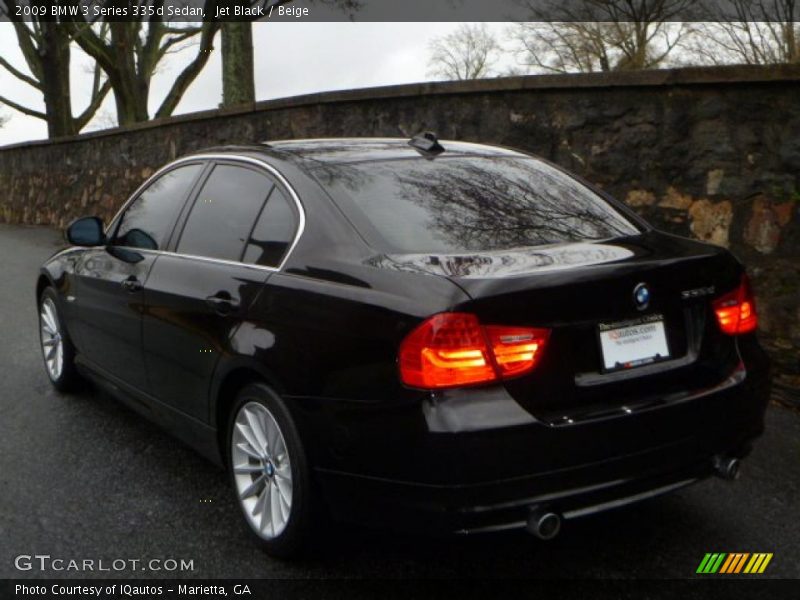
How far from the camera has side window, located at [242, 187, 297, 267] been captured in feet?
12.3

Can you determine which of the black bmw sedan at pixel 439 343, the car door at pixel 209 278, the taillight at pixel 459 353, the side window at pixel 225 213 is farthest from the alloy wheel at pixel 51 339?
the taillight at pixel 459 353

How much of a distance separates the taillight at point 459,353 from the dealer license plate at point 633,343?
13.0 inches

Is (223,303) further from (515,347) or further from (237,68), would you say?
(237,68)

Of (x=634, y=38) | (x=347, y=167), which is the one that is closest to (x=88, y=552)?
(x=347, y=167)

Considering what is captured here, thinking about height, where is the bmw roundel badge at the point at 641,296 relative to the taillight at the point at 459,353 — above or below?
above

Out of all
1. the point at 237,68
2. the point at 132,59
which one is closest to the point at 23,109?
the point at 132,59

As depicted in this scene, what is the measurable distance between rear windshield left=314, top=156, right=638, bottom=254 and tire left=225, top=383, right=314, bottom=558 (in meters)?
0.72

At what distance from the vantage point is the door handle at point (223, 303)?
379 centimetres

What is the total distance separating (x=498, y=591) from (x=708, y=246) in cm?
148

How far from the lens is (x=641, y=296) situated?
322 centimetres

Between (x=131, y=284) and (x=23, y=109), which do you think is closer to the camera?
(x=131, y=284)

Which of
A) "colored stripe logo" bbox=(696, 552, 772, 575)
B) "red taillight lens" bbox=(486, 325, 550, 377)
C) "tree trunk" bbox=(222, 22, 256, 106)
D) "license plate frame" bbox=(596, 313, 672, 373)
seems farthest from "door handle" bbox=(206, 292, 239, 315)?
"tree trunk" bbox=(222, 22, 256, 106)

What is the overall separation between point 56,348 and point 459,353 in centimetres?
385

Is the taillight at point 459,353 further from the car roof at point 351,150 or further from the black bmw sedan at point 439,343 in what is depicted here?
the car roof at point 351,150
